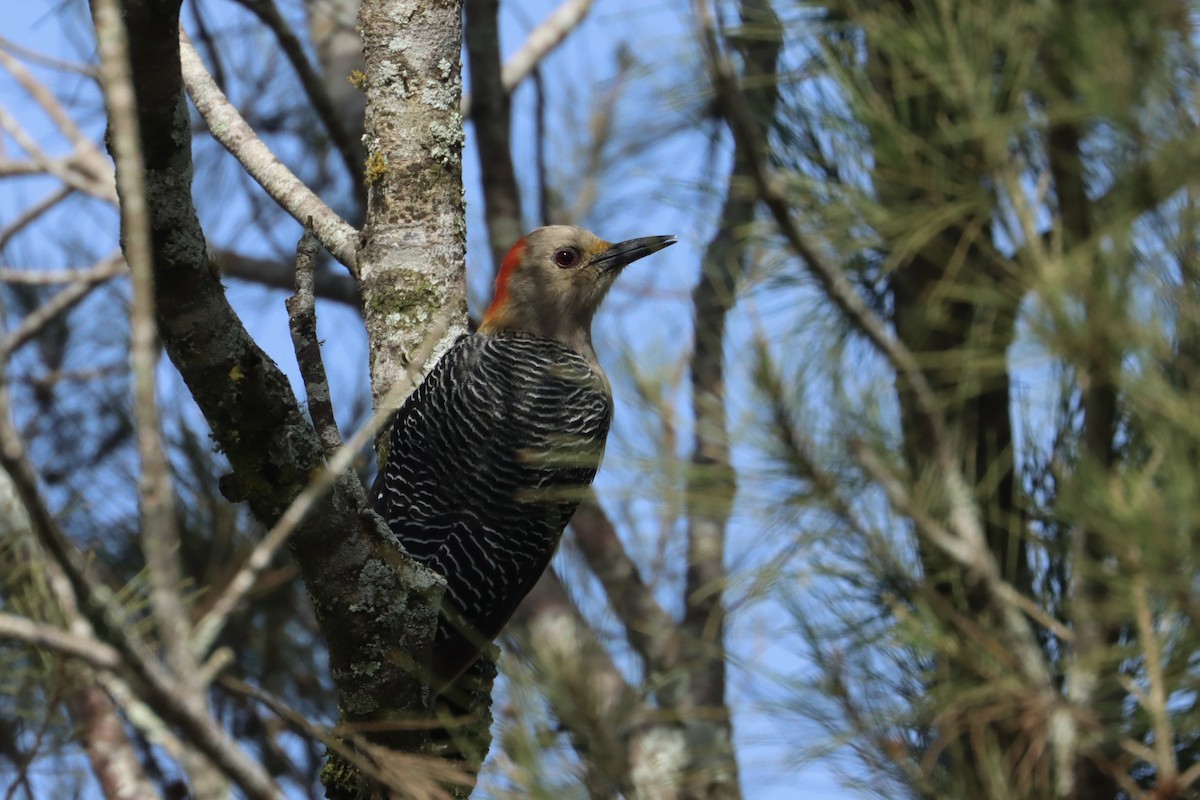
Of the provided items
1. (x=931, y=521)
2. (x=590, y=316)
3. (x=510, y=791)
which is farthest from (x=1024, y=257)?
(x=590, y=316)

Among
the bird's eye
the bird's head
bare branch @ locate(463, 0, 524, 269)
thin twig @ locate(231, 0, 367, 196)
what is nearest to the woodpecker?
the bird's head

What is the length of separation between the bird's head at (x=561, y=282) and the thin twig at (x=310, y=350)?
2293mm

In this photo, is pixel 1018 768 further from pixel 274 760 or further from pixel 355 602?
pixel 274 760

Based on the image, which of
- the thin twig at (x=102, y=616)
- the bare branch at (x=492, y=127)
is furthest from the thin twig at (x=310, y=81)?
the thin twig at (x=102, y=616)

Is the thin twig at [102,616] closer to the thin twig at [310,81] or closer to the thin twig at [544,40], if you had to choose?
the thin twig at [310,81]

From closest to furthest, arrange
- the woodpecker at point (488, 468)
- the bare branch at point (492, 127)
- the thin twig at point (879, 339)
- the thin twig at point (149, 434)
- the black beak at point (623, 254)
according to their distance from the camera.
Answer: the thin twig at point (149, 434) < the thin twig at point (879, 339) < the woodpecker at point (488, 468) < the black beak at point (623, 254) < the bare branch at point (492, 127)

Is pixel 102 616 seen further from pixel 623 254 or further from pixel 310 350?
→ pixel 623 254

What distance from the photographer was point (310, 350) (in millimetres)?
3859

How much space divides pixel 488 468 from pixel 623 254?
1.42 m

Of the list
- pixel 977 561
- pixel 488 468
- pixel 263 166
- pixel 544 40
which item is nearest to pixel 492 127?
pixel 544 40

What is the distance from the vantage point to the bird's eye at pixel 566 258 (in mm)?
6246

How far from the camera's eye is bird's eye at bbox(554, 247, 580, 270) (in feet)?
20.5

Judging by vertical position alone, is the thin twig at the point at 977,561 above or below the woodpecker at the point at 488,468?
below

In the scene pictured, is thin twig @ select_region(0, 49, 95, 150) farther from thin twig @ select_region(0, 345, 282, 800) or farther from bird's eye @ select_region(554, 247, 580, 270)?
thin twig @ select_region(0, 345, 282, 800)
